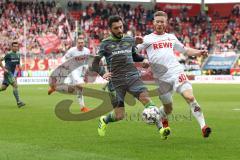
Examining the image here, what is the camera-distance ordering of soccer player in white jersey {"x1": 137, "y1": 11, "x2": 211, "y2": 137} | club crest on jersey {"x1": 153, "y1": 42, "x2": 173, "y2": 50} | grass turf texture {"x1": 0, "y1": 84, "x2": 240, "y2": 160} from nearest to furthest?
grass turf texture {"x1": 0, "y1": 84, "x2": 240, "y2": 160} < soccer player in white jersey {"x1": 137, "y1": 11, "x2": 211, "y2": 137} < club crest on jersey {"x1": 153, "y1": 42, "x2": 173, "y2": 50}

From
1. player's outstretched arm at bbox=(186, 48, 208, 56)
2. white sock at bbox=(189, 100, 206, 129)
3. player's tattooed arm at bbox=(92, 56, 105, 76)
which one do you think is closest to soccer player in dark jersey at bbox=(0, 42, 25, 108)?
player's tattooed arm at bbox=(92, 56, 105, 76)

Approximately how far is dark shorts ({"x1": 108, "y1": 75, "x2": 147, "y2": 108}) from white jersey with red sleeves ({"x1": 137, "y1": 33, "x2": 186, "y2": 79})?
68cm

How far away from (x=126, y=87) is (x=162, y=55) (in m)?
1.12

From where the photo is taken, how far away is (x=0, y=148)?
10273mm

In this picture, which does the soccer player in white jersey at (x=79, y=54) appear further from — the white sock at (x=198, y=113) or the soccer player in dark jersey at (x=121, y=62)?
the white sock at (x=198, y=113)

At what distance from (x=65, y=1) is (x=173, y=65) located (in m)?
47.5

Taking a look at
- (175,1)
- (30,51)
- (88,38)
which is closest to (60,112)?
(30,51)

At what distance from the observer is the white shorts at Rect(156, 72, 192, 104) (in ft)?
38.4

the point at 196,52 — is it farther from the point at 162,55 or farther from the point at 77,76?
the point at 77,76

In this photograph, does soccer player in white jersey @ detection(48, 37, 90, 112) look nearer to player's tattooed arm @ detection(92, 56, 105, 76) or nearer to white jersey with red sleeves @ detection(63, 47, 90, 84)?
white jersey with red sleeves @ detection(63, 47, 90, 84)

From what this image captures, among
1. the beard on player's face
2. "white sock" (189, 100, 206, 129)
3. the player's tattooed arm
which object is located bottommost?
"white sock" (189, 100, 206, 129)

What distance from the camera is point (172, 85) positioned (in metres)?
12.0

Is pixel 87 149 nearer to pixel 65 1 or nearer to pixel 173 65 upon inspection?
pixel 173 65

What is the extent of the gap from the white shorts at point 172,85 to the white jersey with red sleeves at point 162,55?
0.30ft
